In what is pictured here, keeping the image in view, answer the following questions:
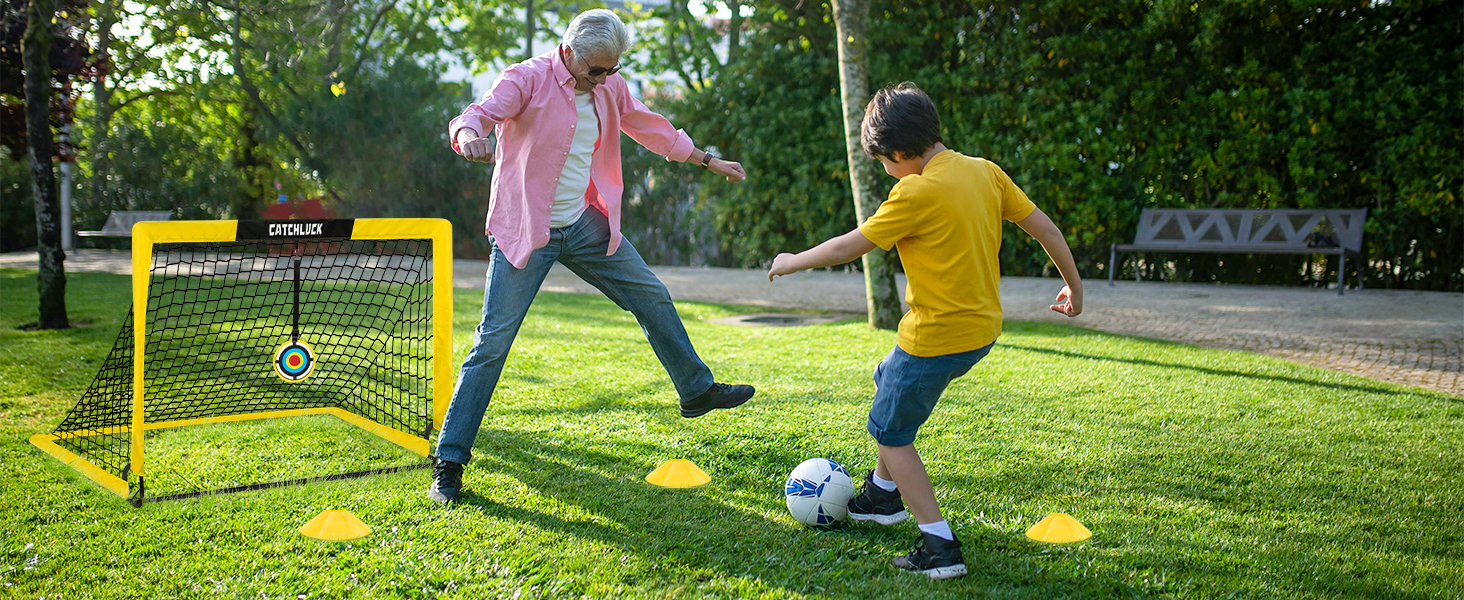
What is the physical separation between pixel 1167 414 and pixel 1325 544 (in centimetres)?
183

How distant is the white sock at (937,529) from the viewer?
263cm

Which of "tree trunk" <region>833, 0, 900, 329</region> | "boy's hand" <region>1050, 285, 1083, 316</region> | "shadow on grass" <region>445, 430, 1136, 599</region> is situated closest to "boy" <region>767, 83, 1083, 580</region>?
"shadow on grass" <region>445, 430, 1136, 599</region>

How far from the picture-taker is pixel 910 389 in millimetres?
2627

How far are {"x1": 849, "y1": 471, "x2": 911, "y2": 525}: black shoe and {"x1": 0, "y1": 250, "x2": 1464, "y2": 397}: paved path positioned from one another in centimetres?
431

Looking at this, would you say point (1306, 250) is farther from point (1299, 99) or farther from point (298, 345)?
point (298, 345)

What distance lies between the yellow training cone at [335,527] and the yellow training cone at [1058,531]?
6.97 feet

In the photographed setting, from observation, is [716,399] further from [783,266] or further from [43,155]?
[43,155]

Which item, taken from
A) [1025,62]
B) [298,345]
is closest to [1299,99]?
[1025,62]

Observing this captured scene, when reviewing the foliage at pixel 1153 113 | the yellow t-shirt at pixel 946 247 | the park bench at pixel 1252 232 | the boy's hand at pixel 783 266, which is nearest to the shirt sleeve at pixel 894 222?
the yellow t-shirt at pixel 946 247

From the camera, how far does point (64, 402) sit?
15.5ft

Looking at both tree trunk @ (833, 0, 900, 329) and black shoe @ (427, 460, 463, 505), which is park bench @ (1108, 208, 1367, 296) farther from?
black shoe @ (427, 460, 463, 505)

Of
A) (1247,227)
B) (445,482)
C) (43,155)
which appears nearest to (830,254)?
(445,482)

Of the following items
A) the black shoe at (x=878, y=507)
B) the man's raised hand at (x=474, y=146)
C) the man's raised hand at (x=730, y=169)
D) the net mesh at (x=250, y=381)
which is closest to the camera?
the man's raised hand at (x=474, y=146)

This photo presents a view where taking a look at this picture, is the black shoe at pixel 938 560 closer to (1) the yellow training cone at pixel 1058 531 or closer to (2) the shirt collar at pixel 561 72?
(1) the yellow training cone at pixel 1058 531
